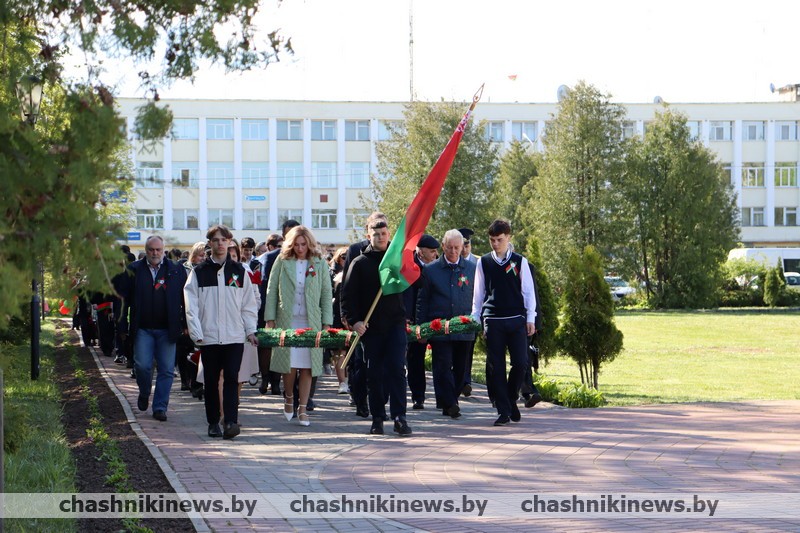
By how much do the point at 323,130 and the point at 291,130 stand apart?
2.26 m

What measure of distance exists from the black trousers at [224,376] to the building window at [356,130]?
68.3 meters

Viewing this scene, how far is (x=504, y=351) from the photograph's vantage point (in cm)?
1121

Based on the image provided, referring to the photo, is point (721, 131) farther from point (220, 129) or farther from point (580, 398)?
point (580, 398)

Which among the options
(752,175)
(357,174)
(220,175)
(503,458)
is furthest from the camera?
(752,175)

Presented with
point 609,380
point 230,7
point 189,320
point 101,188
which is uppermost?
point 230,7

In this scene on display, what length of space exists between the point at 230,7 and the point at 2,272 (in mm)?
1586

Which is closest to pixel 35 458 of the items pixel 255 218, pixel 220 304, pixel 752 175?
pixel 220 304

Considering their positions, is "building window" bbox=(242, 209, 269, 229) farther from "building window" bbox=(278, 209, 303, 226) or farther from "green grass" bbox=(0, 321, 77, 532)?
"green grass" bbox=(0, 321, 77, 532)

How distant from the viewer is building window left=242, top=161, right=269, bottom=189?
252ft

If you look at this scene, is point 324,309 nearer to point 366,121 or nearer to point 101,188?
point 101,188

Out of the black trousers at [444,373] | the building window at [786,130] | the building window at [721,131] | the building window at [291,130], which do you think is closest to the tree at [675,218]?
the building window at [291,130]

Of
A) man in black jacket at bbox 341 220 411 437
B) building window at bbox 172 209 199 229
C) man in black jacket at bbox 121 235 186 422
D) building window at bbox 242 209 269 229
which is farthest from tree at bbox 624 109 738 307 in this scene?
man in black jacket at bbox 341 220 411 437

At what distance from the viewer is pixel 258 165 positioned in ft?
253

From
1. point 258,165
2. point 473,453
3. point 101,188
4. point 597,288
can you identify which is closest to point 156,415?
point 473,453
